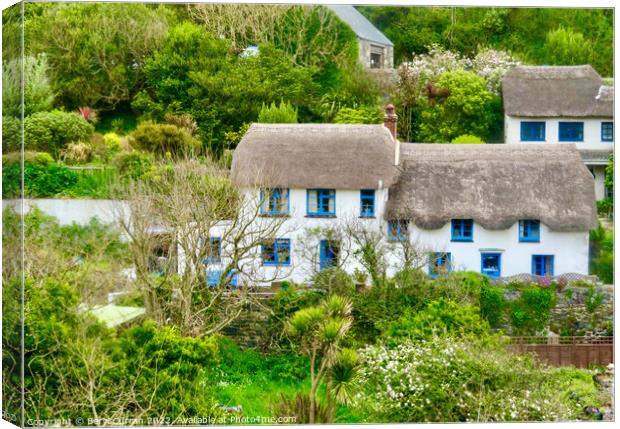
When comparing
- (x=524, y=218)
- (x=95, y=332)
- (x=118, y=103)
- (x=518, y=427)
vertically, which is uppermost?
(x=118, y=103)

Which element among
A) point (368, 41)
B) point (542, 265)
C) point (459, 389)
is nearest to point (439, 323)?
point (459, 389)

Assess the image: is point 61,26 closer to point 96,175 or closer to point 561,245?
point 96,175

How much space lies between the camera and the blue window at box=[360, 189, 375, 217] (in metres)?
15.8

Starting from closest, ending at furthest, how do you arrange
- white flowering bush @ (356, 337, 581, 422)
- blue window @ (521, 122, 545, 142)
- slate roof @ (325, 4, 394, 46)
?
1. white flowering bush @ (356, 337, 581, 422)
2. slate roof @ (325, 4, 394, 46)
3. blue window @ (521, 122, 545, 142)

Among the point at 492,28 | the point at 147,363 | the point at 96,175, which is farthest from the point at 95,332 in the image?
the point at 492,28

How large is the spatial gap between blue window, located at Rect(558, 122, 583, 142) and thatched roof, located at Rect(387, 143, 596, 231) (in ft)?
0.34

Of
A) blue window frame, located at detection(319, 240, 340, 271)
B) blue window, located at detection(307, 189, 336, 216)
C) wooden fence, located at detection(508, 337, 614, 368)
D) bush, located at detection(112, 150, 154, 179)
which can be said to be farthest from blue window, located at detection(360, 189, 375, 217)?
bush, located at detection(112, 150, 154, 179)

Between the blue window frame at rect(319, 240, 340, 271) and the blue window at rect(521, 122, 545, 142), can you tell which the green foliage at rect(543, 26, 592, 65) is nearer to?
the blue window at rect(521, 122, 545, 142)

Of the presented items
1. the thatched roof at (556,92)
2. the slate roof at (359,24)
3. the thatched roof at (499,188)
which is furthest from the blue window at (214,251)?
the thatched roof at (556,92)

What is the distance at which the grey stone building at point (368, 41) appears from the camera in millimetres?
15695

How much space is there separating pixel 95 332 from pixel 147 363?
0.61 metres

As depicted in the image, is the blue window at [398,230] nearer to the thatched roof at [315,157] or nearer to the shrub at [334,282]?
the thatched roof at [315,157]

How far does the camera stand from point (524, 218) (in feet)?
52.2

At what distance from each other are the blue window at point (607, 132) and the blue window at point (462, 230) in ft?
5.20
